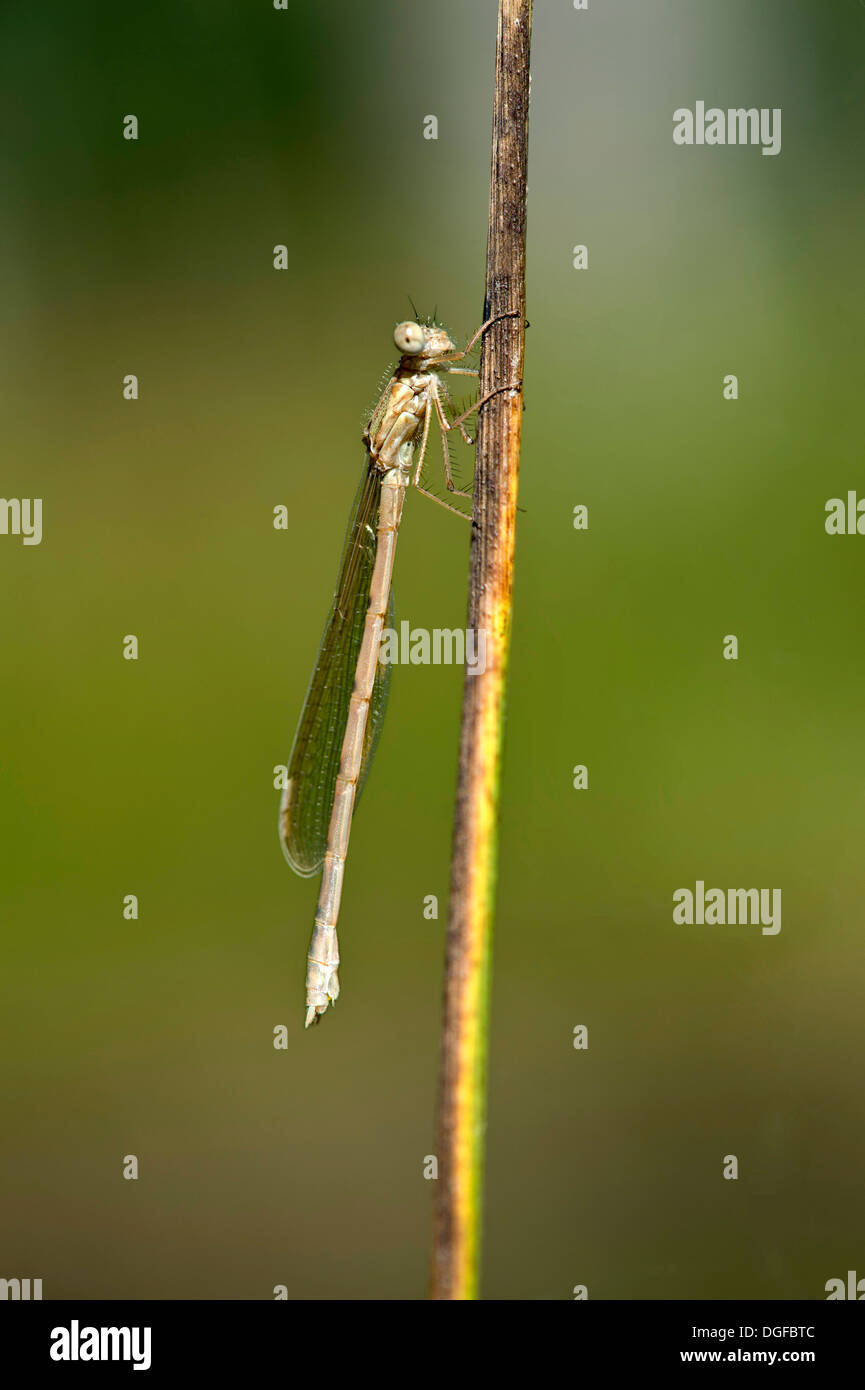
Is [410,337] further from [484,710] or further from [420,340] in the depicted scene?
[484,710]

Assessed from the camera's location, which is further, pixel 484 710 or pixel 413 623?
pixel 413 623

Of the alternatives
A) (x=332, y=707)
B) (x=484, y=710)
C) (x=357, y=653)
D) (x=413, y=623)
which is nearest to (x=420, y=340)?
(x=357, y=653)

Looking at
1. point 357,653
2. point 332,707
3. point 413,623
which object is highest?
point 413,623

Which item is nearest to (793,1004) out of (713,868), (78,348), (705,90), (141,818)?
(713,868)

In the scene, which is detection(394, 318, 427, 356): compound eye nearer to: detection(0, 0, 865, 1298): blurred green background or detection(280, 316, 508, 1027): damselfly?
detection(280, 316, 508, 1027): damselfly

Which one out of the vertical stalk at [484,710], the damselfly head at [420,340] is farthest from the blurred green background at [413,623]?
the vertical stalk at [484,710]

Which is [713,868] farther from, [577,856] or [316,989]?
[316,989]

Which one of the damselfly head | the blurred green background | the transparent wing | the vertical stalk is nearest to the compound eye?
the damselfly head
